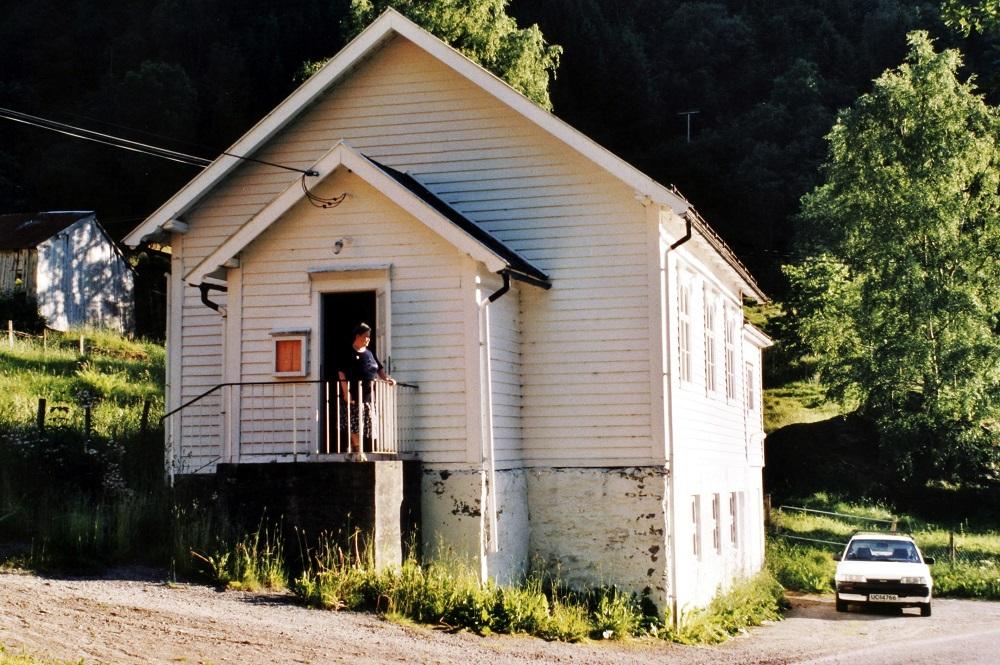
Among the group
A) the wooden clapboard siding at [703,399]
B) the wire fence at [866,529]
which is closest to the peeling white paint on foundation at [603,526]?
the wooden clapboard siding at [703,399]

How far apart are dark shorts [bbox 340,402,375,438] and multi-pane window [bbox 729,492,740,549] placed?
33.5ft

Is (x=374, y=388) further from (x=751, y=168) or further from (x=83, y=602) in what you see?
(x=751, y=168)

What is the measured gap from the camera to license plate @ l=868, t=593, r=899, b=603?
22125 mm

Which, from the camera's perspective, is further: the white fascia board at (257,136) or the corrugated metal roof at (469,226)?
the white fascia board at (257,136)

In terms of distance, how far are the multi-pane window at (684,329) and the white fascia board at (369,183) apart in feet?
13.4

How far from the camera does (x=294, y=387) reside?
16516 mm

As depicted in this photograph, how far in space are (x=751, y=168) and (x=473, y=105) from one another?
145 ft

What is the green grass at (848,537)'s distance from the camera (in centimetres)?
2719

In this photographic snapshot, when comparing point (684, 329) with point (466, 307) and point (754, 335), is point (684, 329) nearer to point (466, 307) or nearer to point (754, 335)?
point (466, 307)

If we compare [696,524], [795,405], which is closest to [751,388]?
[696,524]

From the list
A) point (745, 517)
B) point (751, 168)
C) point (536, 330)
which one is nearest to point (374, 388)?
point (536, 330)

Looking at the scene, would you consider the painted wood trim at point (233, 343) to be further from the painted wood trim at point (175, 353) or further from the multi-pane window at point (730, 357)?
the multi-pane window at point (730, 357)

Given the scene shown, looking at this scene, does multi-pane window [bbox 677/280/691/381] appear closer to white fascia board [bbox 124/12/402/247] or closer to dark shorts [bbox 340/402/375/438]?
dark shorts [bbox 340/402/375/438]

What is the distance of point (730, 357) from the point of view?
24906 millimetres
